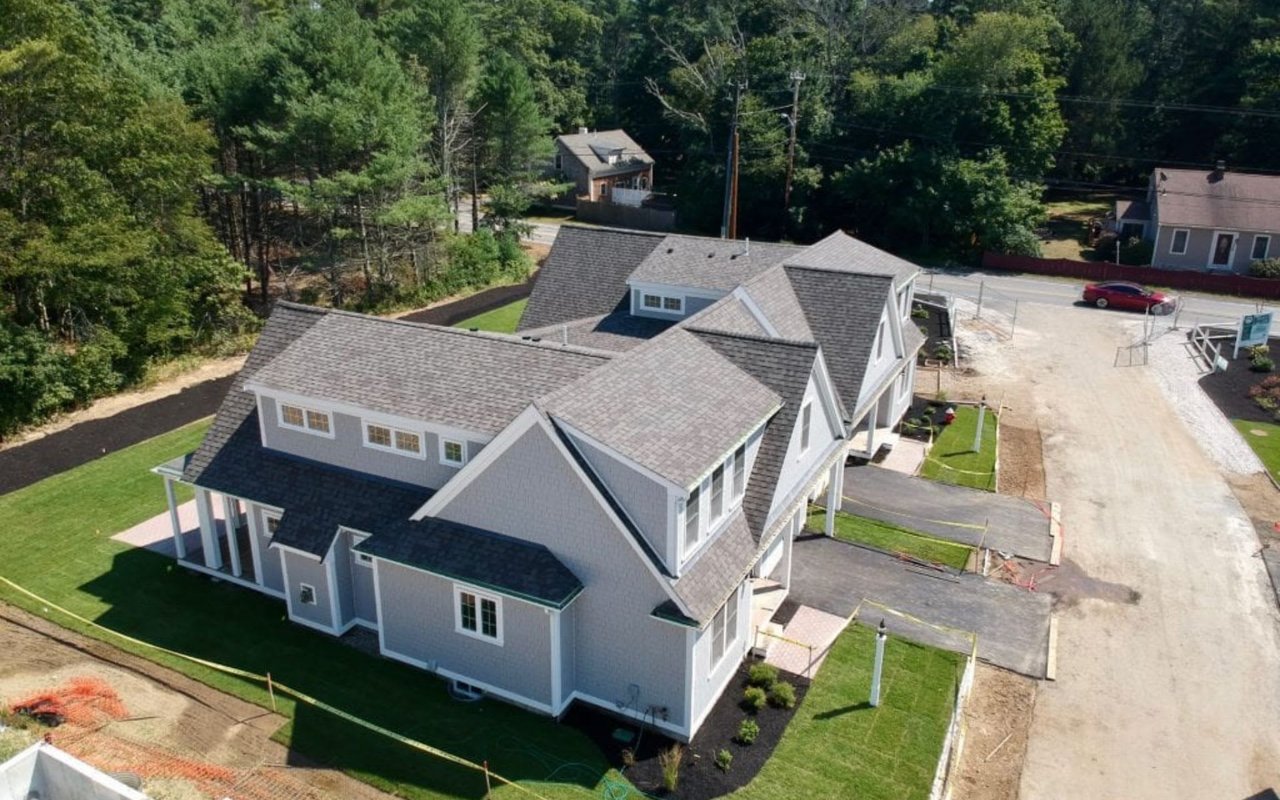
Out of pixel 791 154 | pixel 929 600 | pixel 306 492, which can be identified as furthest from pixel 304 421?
pixel 791 154

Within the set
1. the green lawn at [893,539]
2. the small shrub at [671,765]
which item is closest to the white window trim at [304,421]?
the small shrub at [671,765]

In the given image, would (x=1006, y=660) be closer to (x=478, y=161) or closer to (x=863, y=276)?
(x=863, y=276)

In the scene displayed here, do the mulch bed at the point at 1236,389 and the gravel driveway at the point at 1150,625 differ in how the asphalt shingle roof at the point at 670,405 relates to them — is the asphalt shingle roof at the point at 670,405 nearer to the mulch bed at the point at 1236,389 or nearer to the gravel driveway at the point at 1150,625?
the gravel driveway at the point at 1150,625

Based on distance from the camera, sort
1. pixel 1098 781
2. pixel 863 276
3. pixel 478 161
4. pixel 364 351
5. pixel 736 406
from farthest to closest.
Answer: pixel 478 161 → pixel 863 276 → pixel 364 351 → pixel 736 406 → pixel 1098 781

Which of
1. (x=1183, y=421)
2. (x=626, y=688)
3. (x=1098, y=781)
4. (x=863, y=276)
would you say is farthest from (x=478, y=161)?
(x=1098, y=781)

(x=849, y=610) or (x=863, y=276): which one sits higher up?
(x=863, y=276)

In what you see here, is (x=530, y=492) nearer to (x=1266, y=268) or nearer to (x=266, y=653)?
(x=266, y=653)

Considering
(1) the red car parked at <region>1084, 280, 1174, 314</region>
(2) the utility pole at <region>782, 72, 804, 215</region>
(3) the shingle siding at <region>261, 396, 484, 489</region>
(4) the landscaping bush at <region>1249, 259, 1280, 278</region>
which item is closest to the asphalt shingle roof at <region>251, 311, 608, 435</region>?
(3) the shingle siding at <region>261, 396, 484, 489</region>
